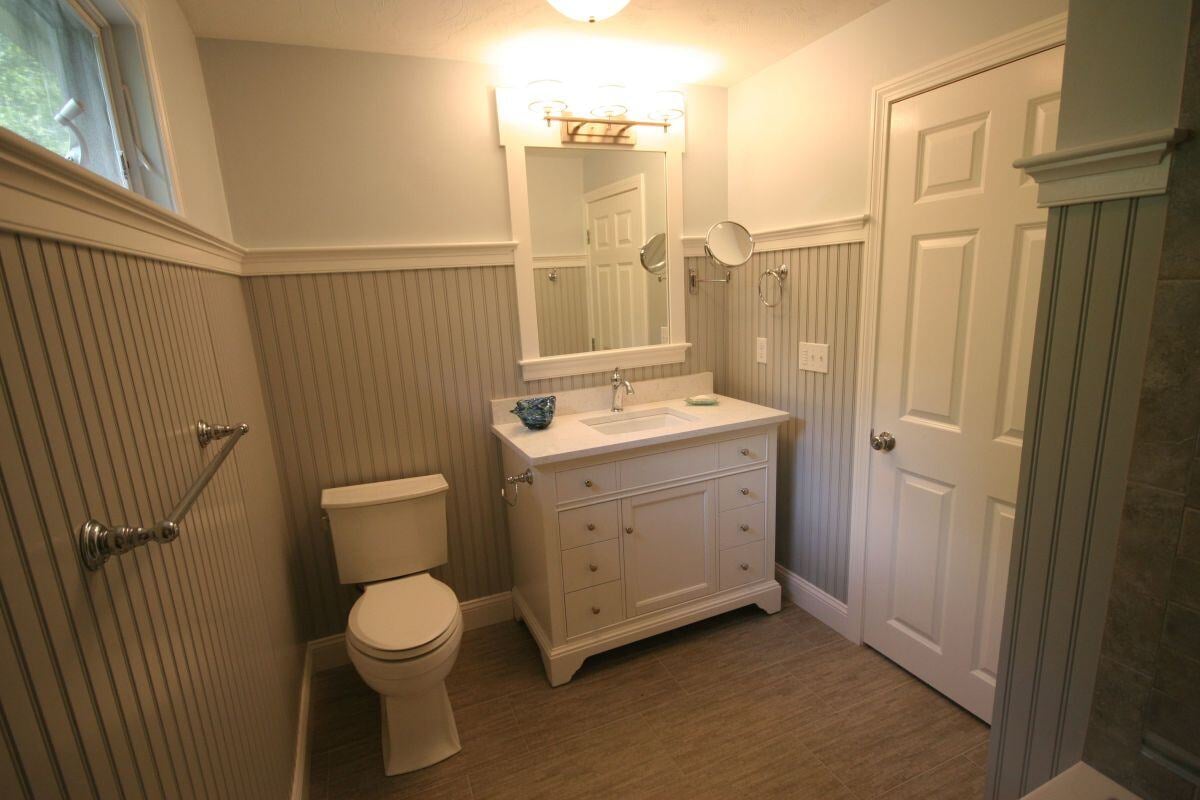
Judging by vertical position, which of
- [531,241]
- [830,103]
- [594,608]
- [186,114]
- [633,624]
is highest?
[830,103]

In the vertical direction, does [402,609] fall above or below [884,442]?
below

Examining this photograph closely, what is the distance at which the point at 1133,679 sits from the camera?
96cm

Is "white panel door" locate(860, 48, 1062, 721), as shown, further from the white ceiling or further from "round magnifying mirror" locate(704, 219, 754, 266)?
"round magnifying mirror" locate(704, 219, 754, 266)

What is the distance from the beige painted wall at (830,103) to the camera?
1.69 meters

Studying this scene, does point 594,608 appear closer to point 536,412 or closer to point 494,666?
point 494,666

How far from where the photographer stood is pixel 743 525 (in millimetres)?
2416

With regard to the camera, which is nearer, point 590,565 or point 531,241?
point 590,565

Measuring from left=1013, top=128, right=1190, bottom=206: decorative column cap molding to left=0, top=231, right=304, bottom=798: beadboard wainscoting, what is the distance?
1467 mm

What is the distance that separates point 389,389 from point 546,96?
134 centimetres

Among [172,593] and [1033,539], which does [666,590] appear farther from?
[172,593]

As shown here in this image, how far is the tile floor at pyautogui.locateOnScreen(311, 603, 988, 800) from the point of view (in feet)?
5.62

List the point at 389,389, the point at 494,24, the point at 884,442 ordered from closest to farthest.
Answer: the point at 494,24
the point at 884,442
the point at 389,389

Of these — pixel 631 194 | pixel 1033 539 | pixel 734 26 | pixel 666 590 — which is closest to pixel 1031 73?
pixel 734 26

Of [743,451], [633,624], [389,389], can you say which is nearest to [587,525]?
[633,624]
